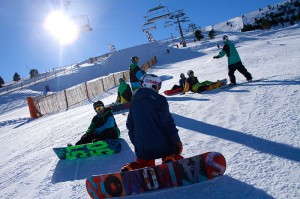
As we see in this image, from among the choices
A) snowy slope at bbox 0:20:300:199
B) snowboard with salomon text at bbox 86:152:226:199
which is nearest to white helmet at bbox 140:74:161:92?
snowboard with salomon text at bbox 86:152:226:199

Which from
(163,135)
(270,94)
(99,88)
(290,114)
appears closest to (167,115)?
(163,135)

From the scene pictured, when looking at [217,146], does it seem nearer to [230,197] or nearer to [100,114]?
[230,197]

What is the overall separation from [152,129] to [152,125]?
5 cm

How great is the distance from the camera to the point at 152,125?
3779 mm

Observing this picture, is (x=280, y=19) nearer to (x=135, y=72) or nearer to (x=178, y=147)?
(x=135, y=72)

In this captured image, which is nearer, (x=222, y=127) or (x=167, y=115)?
(x=167, y=115)

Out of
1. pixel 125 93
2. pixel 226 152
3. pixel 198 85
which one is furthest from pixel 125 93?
pixel 226 152

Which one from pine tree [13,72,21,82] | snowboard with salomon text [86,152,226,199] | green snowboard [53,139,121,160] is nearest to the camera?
snowboard with salomon text [86,152,226,199]

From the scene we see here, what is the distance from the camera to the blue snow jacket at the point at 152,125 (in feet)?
12.3

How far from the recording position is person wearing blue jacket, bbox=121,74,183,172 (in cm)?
374

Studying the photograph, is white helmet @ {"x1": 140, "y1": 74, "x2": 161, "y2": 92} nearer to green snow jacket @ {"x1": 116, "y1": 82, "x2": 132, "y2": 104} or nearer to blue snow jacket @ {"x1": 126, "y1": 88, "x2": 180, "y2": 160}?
blue snow jacket @ {"x1": 126, "y1": 88, "x2": 180, "y2": 160}

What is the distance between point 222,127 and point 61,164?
3.02 metres

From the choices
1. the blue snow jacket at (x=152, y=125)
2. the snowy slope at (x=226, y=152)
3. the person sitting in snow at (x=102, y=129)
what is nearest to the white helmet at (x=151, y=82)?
the blue snow jacket at (x=152, y=125)

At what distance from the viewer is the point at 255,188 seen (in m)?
3.08
